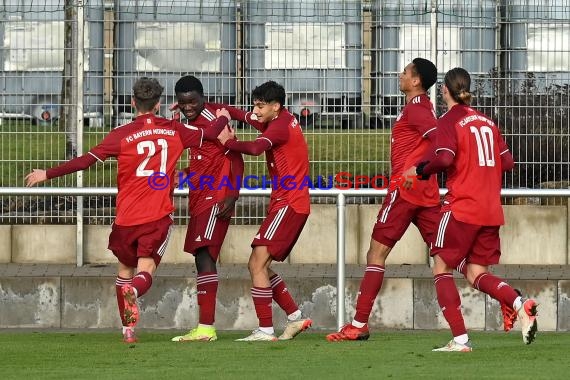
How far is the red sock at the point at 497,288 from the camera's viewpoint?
406 inches

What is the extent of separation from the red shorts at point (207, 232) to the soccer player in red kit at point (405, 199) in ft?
3.36

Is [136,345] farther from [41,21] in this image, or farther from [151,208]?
[41,21]

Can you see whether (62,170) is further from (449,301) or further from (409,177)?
(449,301)

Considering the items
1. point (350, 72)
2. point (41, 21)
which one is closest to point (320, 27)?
point (350, 72)

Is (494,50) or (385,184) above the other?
(494,50)

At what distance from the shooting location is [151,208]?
1119cm

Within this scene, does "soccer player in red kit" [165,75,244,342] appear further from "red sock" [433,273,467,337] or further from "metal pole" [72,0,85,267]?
"metal pole" [72,0,85,267]

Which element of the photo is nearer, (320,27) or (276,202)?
(276,202)

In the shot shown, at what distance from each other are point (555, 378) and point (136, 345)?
320 centimetres

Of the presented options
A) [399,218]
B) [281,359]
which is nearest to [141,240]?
[281,359]

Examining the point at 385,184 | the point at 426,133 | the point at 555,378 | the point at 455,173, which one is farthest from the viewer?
the point at 385,184

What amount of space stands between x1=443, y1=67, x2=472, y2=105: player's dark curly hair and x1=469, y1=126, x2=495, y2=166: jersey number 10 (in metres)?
0.21

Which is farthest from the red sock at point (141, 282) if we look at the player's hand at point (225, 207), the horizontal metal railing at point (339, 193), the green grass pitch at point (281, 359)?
the horizontal metal railing at point (339, 193)

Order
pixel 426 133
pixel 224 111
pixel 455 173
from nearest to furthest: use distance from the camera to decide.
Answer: pixel 455 173 < pixel 426 133 < pixel 224 111
